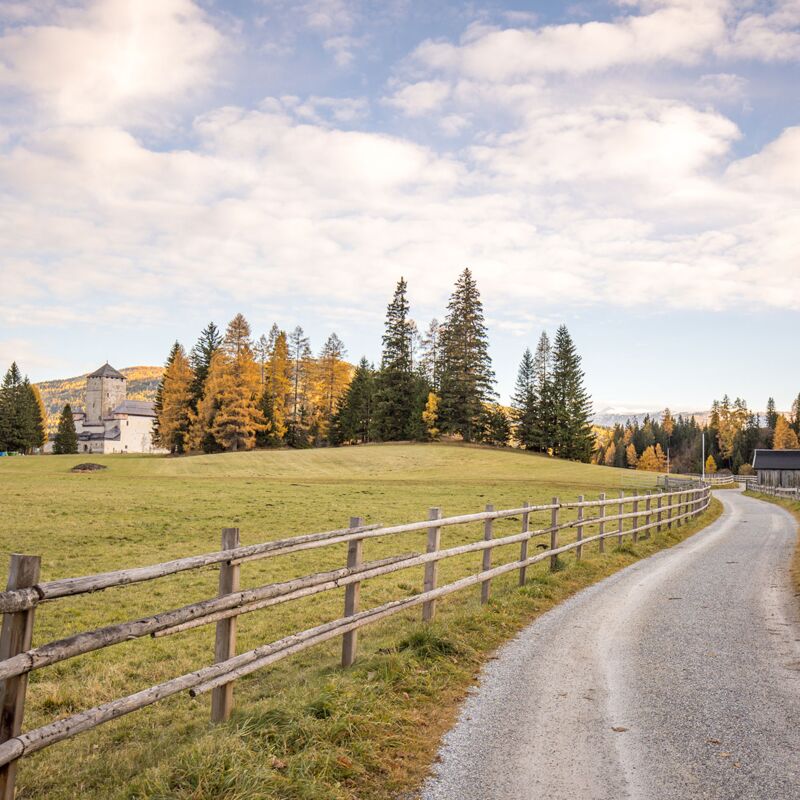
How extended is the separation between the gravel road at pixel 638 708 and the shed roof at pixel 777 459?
6390 cm

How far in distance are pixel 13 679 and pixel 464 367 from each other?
8046 centimetres

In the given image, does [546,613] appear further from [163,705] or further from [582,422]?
[582,422]

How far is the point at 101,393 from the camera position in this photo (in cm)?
14312

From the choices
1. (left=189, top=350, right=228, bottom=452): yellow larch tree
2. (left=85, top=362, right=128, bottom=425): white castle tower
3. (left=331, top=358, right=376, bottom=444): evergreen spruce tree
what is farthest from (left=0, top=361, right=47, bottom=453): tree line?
(left=331, top=358, right=376, bottom=444): evergreen spruce tree

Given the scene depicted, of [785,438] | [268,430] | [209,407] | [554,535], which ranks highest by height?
[785,438]

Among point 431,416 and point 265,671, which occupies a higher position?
point 431,416

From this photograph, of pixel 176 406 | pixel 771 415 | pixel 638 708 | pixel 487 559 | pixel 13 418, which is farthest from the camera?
pixel 771 415

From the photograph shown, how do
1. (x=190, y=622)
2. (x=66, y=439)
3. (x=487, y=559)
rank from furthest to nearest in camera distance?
(x=66, y=439), (x=487, y=559), (x=190, y=622)

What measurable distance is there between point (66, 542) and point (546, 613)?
13.7 m

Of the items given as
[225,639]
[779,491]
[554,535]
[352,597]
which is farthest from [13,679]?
[779,491]

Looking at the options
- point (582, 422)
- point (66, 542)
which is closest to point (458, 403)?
point (582, 422)

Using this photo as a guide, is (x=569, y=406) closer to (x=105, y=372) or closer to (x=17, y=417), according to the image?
(x=17, y=417)

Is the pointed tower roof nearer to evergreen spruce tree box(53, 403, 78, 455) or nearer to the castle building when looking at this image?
the castle building

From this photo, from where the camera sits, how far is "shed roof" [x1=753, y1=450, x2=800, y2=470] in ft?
215
